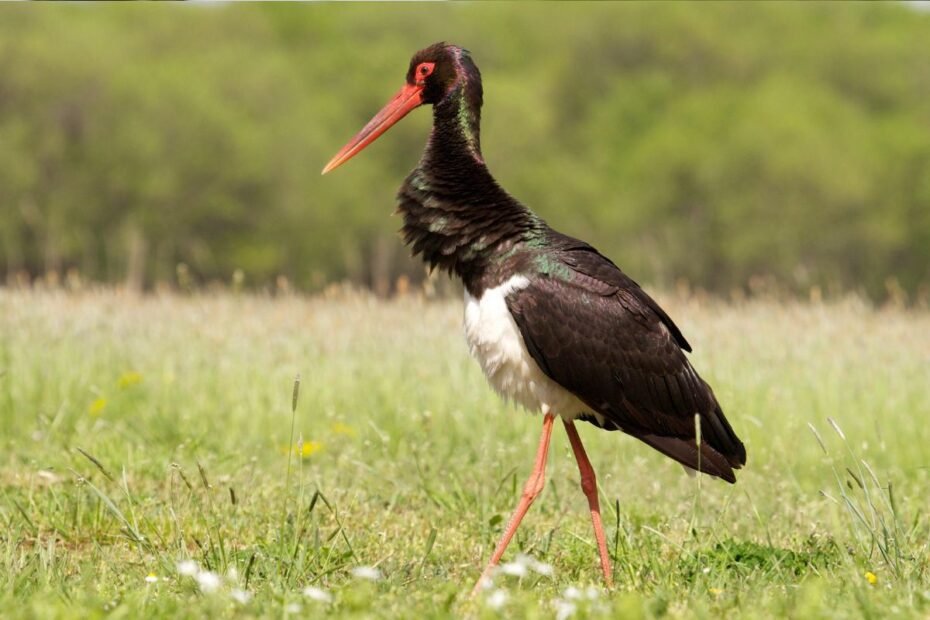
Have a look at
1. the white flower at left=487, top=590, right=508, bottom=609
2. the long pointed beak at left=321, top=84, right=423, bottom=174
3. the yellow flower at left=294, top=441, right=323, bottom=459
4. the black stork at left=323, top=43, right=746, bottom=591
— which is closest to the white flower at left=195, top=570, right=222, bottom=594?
the white flower at left=487, top=590, right=508, bottom=609

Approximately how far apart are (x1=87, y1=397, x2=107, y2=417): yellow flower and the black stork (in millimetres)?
3099

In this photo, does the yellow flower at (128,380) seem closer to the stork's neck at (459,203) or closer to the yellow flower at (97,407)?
the yellow flower at (97,407)

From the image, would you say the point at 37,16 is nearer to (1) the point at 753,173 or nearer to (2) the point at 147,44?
(2) the point at 147,44

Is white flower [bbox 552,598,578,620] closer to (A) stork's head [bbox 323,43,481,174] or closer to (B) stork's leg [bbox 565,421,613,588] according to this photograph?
Result: (B) stork's leg [bbox 565,421,613,588]

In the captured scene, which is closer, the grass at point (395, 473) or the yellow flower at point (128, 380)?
the grass at point (395, 473)

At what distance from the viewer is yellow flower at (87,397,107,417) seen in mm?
7695

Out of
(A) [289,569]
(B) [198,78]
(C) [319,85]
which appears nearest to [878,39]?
(C) [319,85]

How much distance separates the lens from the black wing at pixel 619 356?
4.82m

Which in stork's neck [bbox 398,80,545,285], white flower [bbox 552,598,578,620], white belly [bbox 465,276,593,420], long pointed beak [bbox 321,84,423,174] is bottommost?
white flower [bbox 552,598,578,620]

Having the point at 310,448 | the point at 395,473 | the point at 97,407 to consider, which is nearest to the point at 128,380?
the point at 97,407

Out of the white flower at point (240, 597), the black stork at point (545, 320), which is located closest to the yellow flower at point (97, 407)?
the black stork at point (545, 320)

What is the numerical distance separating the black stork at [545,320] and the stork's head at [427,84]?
1 centimetres

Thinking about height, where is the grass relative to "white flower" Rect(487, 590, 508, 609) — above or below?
below

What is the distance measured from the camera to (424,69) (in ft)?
18.0
